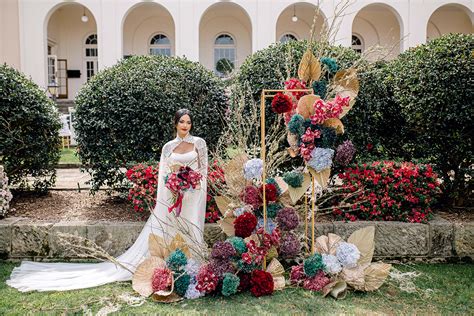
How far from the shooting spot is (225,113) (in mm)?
5789

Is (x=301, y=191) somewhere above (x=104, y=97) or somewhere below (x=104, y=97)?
below

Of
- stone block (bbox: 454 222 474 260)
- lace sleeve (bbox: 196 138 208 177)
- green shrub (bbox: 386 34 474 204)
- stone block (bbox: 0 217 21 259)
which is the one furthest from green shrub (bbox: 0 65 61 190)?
stone block (bbox: 454 222 474 260)

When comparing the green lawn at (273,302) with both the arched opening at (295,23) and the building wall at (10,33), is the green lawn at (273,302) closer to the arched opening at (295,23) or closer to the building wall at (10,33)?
the building wall at (10,33)

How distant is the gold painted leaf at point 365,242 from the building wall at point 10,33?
16136 mm

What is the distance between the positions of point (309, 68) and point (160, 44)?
17.1 meters

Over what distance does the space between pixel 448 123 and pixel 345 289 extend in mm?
2590

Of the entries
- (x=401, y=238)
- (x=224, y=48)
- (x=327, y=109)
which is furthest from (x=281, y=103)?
(x=224, y=48)

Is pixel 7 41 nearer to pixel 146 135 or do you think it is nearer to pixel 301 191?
pixel 146 135

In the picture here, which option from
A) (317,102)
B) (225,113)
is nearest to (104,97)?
(225,113)

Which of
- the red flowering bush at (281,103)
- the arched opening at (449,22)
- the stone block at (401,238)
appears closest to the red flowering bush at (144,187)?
the red flowering bush at (281,103)

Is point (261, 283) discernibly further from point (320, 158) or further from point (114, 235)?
point (114, 235)

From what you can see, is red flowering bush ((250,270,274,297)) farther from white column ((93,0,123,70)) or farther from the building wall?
the building wall

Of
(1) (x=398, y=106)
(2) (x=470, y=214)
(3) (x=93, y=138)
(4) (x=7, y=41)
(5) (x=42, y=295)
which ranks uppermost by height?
(4) (x=7, y=41)

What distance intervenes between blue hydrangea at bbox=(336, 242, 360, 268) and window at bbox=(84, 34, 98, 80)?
708 inches
